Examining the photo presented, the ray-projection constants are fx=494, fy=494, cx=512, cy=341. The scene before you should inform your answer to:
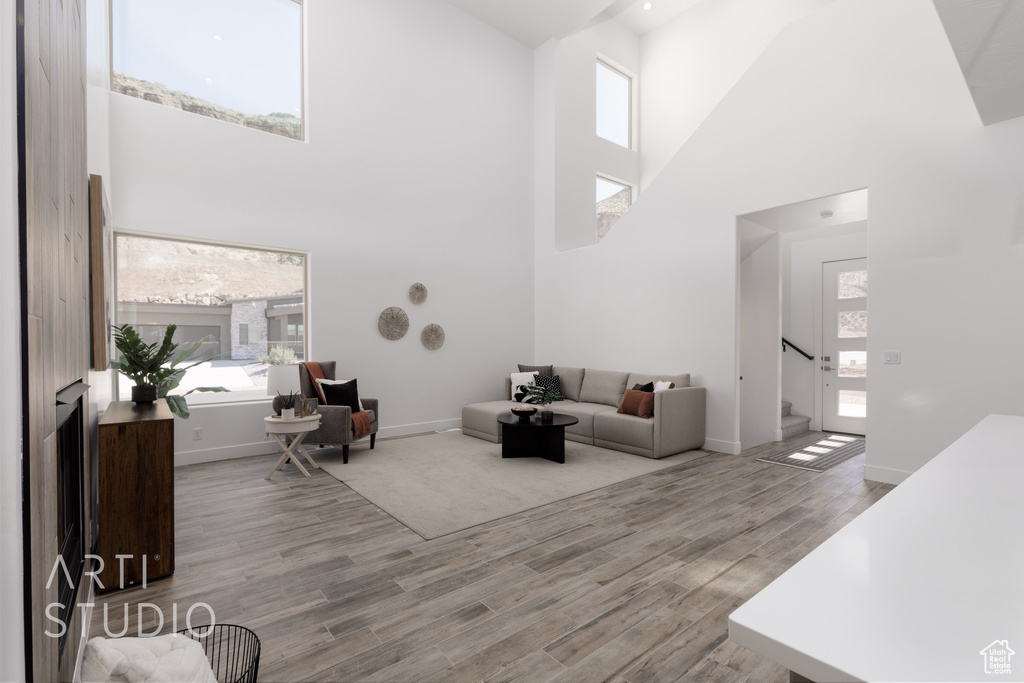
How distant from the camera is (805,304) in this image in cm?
675

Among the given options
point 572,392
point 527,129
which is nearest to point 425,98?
point 527,129

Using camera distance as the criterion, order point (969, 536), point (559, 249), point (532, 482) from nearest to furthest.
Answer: point (969, 536), point (532, 482), point (559, 249)

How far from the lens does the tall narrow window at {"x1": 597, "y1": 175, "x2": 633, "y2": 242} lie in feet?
27.3

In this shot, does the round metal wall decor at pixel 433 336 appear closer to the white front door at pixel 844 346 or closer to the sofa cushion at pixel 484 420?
the sofa cushion at pixel 484 420

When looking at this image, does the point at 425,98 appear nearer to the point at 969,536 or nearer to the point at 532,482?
the point at 532,482

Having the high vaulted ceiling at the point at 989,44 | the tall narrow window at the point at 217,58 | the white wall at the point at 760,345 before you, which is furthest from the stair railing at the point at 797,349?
the tall narrow window at the point at 217,58

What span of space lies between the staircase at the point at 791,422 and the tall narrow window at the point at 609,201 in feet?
12.4

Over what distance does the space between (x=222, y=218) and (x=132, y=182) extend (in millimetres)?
772

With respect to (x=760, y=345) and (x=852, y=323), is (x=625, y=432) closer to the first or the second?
(x=760, y=345)

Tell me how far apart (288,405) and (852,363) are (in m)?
6.70

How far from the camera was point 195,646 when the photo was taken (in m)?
1.39

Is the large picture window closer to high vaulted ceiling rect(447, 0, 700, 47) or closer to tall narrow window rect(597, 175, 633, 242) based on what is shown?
high vaulted ceiling rect(447, 0, 700, 47)

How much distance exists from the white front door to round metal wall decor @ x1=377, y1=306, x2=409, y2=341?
18.2ft

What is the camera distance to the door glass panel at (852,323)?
6.23 metres
